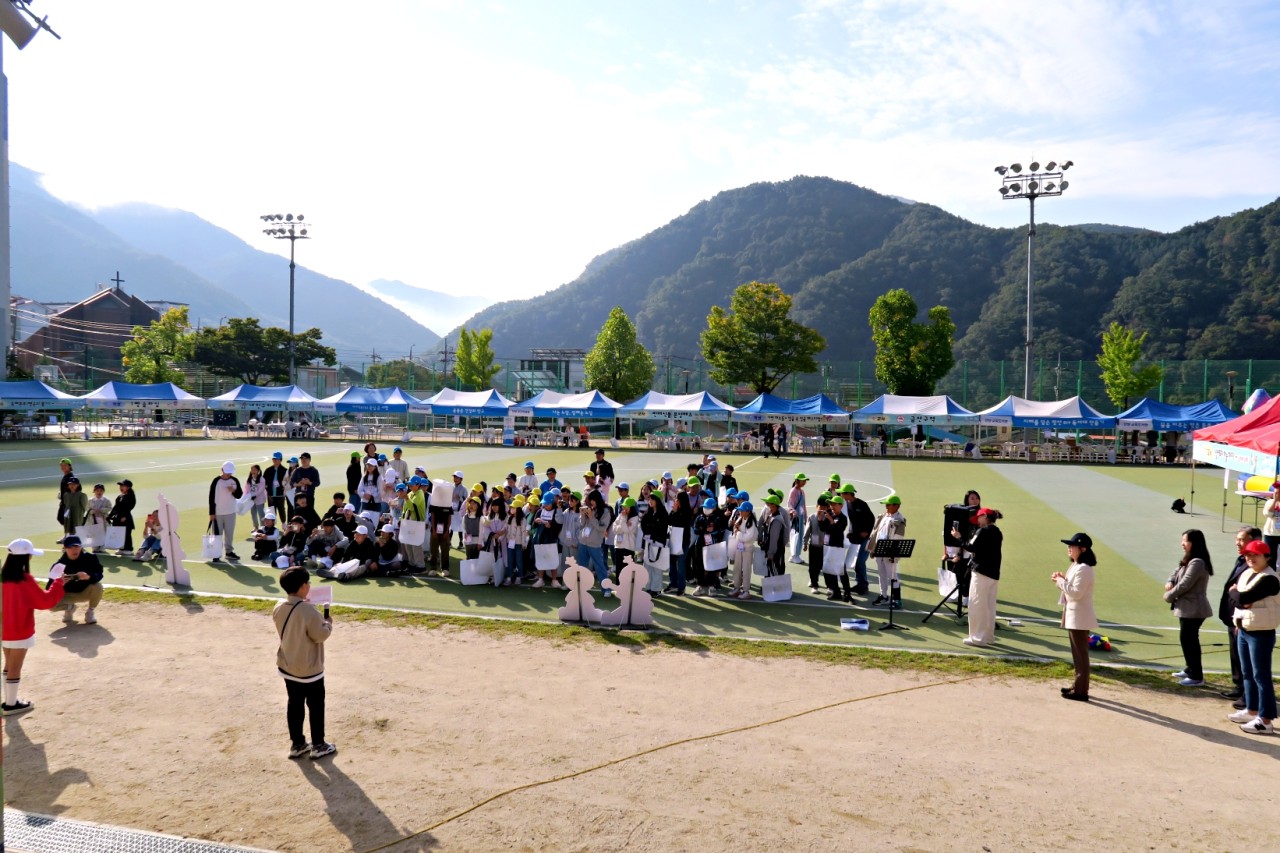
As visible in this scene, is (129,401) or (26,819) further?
(129,401)

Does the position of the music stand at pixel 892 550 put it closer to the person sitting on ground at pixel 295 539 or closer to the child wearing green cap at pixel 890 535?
the child wearing green cap at pixel 890 535

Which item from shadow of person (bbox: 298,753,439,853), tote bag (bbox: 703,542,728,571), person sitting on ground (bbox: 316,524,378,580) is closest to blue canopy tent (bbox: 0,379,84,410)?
person sitting on ground (bbox: 316,524,378,580)

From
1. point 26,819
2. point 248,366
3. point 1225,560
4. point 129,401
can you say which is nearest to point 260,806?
point 26,819

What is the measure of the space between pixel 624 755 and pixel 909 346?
50.6m

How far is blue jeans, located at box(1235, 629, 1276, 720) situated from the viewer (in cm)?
708

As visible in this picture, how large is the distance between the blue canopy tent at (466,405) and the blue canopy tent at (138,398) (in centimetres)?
1326

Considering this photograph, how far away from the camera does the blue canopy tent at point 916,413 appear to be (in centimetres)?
3972

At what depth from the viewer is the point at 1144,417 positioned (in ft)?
123

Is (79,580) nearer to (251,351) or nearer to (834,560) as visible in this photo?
(834,560)

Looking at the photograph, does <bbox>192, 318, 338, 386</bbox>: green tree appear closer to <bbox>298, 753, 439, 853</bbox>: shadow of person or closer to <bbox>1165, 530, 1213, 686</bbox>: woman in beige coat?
<bbox>298, 753, 439, 853</bbox>: shadow of person

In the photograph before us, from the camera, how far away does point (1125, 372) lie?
5100 cm

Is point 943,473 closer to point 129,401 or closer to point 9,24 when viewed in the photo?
point 9,24

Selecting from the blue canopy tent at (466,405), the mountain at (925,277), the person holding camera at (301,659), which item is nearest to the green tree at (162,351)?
the blue canopy tent at (466,405)

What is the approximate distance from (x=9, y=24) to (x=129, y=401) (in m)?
47.6
